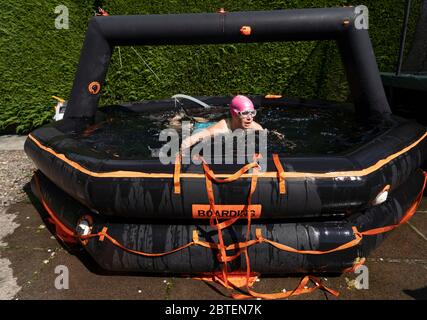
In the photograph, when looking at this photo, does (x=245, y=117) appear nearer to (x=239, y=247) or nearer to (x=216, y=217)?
(x=216, y=217)

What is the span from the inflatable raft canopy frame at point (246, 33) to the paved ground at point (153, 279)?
1.92 m

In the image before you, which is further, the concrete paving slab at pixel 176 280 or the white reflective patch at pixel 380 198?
the white reflective patch at pixel 380 198

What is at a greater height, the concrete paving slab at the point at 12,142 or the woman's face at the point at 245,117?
the woman's face at the point at 245,117

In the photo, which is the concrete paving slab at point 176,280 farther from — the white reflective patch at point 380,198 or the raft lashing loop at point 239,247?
the white reflective patch at point 380,198

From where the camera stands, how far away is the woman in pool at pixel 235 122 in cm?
352

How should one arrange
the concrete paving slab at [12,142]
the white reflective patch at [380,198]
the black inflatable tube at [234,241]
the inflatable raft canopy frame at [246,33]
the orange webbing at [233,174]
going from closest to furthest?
the orange webbing at [233,174] < the black inflatable tube at [234,241] < the white reflective patch at [380,198] < the inflatable raft canopy frame at [246,33] < the concrete paving slab at [12,142]

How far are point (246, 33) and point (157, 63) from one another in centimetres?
381

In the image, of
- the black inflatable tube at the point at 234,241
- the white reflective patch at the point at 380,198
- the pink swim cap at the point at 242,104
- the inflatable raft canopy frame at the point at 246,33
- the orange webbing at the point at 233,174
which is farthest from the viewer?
the inflatable raft canopy frame at the point at 246,33

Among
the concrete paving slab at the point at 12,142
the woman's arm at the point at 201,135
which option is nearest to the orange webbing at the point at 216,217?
the woman's arm at the point at 201,135

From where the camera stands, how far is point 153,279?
2799mm

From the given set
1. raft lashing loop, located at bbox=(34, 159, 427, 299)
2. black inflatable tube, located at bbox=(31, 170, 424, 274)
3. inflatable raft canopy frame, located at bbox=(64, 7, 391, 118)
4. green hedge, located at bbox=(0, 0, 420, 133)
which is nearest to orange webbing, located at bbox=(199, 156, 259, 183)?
raft lashing loop, located at bbox=(34, 159, 427, 299)

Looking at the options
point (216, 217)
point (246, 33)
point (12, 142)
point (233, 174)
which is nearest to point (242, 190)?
point (233, 174)

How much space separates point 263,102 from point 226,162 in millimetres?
3402
